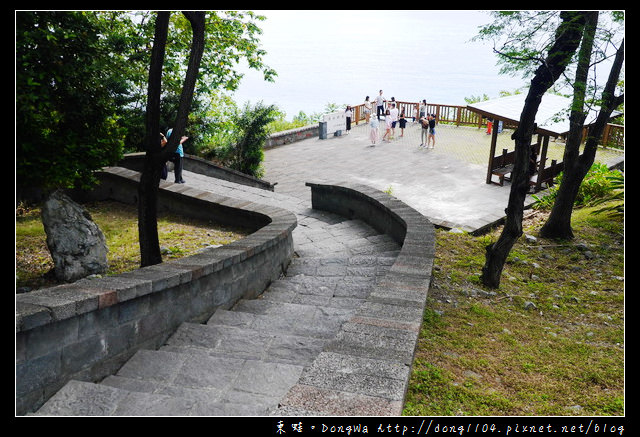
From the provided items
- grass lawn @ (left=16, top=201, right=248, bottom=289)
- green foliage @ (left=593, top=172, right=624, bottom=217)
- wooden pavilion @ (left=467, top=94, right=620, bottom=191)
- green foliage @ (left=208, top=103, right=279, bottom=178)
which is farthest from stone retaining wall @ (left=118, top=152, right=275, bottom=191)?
green foliage @ (left=593, top=172, right=624, bottom=217)

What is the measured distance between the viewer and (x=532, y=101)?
6.62 meters

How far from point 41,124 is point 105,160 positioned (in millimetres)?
979

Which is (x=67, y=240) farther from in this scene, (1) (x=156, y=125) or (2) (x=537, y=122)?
(2) (x=537, y=122)

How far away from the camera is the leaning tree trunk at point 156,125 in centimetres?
653

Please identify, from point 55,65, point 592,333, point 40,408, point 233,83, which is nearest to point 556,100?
point 233,83

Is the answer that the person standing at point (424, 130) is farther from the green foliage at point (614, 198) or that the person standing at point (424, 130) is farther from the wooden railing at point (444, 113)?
the green foliage at point (614, 198)

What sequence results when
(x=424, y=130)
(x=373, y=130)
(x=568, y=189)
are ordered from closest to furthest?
(x=568, y=189)
(x=424, y=130)
(x=373, y=130)

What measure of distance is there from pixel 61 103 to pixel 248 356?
3800mm

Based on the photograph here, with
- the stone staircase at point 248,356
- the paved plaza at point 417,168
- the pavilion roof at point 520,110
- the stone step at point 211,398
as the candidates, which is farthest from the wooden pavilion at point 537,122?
the stone step at point 211,398

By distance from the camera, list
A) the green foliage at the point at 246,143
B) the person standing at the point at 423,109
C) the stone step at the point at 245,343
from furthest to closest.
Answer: the person standing at the point at 423,109 < the green foliage at the point at 246,143 < the stone step at the point at 245,343

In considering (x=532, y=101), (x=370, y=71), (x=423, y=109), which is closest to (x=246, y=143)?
(x=423, y=109)

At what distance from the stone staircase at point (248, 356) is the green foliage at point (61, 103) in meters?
2.51

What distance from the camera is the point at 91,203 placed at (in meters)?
10.7

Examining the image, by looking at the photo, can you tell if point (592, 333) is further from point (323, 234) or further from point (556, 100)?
point (556, 100)
